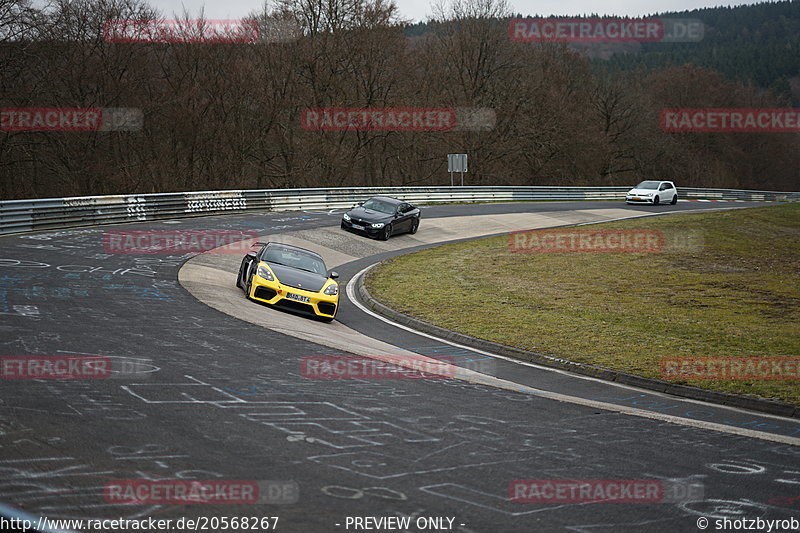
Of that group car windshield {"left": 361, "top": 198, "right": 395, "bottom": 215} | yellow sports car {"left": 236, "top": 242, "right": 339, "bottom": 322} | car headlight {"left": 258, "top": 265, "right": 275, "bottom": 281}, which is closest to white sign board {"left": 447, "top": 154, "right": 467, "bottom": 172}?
car windshield {"left": 361, "top": 198, "right": 395, "bottom": 215}

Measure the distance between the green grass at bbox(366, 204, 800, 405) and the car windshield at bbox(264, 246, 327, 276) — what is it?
85.7 inches

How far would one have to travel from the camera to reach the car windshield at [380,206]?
3118cm

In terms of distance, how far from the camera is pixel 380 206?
31.5m

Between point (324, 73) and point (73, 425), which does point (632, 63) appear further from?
point (73, 425)

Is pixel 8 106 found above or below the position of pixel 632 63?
below

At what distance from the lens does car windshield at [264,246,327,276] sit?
17.5 metres

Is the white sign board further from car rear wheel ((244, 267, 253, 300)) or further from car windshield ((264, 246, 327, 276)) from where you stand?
car rear wheel ((244, 267, 253, 300))

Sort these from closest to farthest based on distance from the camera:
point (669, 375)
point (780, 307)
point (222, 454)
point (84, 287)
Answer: point (222, 454)
point (669, 375)
point (84, 287)
point (780, 307)

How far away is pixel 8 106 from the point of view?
37531 mm

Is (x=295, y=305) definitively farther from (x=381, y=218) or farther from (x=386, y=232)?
(x=381, y=218)

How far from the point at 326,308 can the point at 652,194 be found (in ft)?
122

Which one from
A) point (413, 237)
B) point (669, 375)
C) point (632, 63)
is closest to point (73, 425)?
point (669, 375)

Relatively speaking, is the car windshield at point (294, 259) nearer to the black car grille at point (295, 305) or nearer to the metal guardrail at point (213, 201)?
the black car grille at point (295, 305)

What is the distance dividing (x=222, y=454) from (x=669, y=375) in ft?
26.1
